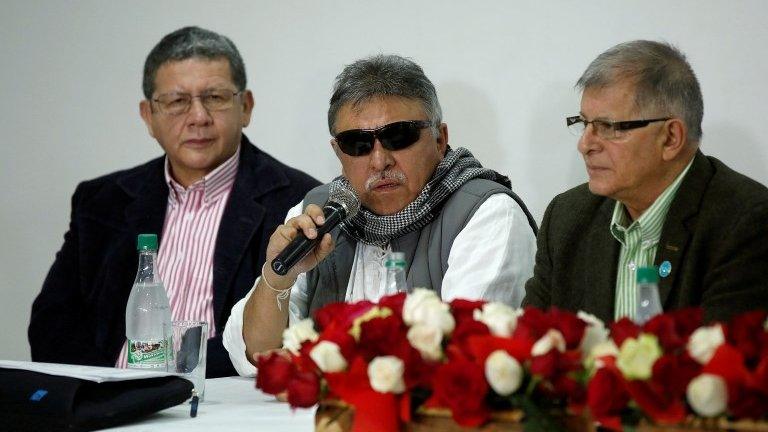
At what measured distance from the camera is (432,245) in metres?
2.94

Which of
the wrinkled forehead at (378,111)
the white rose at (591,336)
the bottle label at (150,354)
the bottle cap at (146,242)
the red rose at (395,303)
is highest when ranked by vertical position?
the wrinkled forehead at (378,111)

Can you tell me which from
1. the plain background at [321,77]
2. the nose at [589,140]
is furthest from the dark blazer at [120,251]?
the nose at [589,140]

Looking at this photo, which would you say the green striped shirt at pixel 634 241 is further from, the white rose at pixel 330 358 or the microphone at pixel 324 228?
the white rose at pixel 330 358

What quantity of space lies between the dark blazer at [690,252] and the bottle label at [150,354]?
0.97 meters

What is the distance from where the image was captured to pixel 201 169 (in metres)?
3.81

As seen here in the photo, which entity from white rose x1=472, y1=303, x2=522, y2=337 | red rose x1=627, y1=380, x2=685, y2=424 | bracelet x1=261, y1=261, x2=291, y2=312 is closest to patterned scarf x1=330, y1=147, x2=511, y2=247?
bracelet x1=261, y1=261, x2=291, y2=312

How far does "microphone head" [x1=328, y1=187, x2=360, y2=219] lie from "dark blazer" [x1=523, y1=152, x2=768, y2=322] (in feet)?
1.72

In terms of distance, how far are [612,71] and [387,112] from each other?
70cm

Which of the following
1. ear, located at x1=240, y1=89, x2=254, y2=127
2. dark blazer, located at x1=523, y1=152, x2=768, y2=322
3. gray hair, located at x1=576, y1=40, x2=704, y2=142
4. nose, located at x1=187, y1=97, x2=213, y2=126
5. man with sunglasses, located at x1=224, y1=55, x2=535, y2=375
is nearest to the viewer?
dark blazer, located at x1=523, y1=152, x2=768, y2=322

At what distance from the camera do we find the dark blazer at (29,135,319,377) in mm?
3602

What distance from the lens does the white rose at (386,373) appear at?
1.43 meters

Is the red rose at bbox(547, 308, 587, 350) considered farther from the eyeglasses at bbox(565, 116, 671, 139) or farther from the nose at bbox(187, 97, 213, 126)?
the nose at bbox(187, 97, 213, 126)

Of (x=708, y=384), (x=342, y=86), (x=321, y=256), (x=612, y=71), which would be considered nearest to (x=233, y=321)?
(x=321, y=256)

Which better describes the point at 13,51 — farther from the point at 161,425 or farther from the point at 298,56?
the point at 161,425
